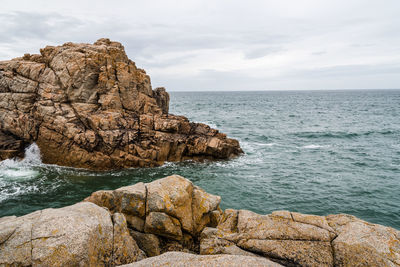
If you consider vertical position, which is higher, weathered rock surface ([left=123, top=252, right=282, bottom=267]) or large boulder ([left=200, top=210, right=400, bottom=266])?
weathered rock surface ([left=123, top=252, right=282, bottom=267])

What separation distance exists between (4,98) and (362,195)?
44200 millimetres

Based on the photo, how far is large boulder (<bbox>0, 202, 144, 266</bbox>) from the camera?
24.9 feet

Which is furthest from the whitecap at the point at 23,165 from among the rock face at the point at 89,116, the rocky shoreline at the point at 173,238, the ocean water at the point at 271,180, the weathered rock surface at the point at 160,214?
the rocky shoreline at the point at 173,238

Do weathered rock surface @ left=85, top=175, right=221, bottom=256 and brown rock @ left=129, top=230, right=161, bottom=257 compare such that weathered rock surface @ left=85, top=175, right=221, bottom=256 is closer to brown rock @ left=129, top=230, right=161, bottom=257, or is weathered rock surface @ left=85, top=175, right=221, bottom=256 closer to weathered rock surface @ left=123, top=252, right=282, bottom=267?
brown rock @ left=129, top=230, right=161, bottom=257

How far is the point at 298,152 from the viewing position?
4116 cm

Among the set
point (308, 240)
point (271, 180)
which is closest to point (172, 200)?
point (308, 240)

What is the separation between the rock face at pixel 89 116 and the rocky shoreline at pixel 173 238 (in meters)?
20.7

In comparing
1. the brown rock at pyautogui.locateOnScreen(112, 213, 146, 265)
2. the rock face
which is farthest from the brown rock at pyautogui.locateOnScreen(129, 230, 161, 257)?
the rock face

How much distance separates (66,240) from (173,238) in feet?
16.9

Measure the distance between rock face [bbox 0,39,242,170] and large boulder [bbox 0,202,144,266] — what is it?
912 inches

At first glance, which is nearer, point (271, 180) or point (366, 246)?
point (366, 246)

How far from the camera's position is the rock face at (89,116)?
3145 cm

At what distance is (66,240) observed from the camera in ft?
25.9

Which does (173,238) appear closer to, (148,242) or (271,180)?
(148,242)
